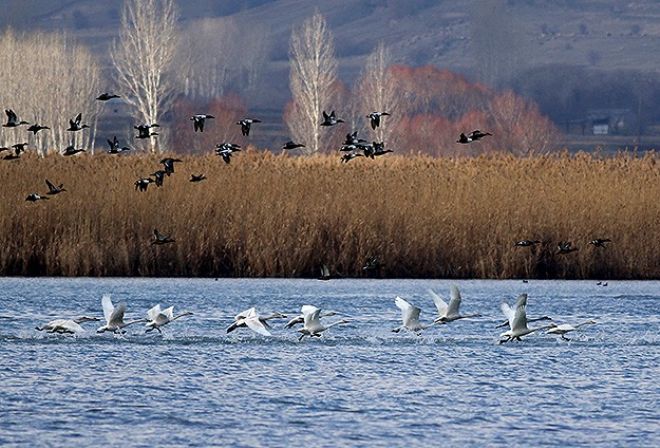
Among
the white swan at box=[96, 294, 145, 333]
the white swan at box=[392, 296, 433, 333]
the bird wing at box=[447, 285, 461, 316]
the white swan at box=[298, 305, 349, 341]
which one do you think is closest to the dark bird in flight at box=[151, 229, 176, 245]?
the white swan at box=[96, 294, 145, 333]

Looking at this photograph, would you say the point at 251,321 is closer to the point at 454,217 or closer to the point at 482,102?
the point at 454,217

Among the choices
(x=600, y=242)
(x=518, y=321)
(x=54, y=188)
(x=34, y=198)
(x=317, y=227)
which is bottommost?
(x=518, y=321)

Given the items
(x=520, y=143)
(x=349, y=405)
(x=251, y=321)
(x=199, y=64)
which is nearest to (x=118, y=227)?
(x=251, y=321)

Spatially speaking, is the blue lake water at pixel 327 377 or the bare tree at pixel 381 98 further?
the bare tree at pixel 381 98

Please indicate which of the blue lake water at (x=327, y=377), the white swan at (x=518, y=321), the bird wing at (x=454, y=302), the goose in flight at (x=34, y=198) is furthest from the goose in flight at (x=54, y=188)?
the white swan at (x=518, y=321)

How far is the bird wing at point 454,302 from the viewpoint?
17172 mm

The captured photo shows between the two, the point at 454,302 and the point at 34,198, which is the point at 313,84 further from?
the point at 454,302

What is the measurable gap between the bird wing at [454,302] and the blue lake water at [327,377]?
0.44 m

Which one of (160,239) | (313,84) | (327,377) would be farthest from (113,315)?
(313,84)

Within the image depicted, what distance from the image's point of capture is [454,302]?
17250 millimetres

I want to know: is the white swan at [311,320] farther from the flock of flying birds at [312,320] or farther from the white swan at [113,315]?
the white swan at [113,315]

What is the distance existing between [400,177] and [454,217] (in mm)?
1887

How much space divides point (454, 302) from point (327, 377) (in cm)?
183

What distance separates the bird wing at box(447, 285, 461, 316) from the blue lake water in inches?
17.4
